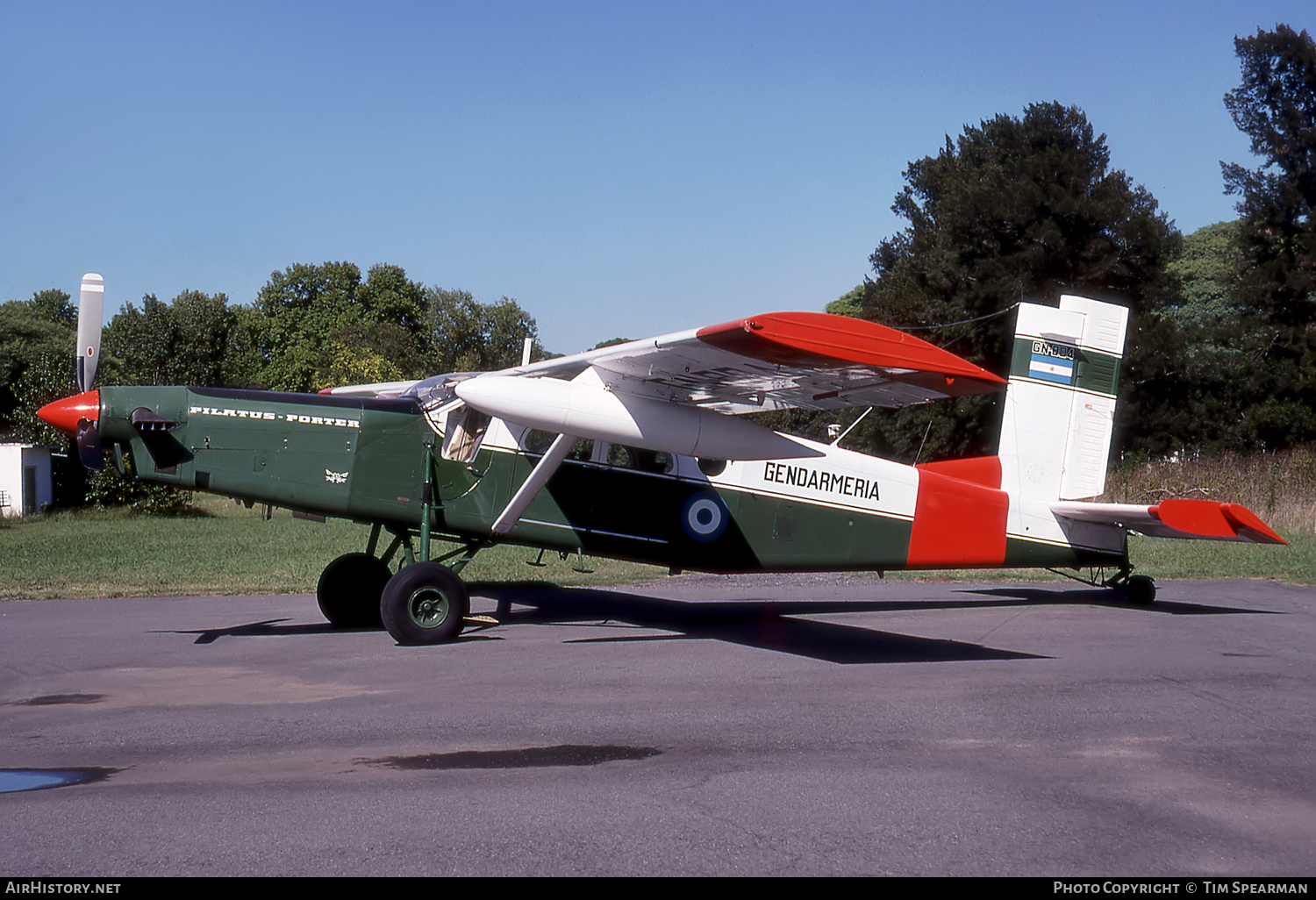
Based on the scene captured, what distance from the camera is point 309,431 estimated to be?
946 cm

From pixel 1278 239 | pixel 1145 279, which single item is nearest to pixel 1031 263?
pixel 1145 279

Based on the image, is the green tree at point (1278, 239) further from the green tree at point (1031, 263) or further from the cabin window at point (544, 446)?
the cabin window at point (544, 446)

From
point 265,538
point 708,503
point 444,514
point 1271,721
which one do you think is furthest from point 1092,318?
point 265,538

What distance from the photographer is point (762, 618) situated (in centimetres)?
1119

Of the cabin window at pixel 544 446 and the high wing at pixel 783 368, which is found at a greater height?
the high wing at pixel 783 368

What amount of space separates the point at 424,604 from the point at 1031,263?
34.8 metres

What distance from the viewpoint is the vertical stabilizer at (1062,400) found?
11.7m

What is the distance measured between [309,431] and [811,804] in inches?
255

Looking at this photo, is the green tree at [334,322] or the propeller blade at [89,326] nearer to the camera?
the propeller blade at [89,326]

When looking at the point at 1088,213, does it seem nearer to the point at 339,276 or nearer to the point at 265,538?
the point at 265,538

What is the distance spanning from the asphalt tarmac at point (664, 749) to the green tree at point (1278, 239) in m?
32.4

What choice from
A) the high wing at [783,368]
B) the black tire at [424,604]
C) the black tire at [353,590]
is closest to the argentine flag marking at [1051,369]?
the high wing at [783,368]

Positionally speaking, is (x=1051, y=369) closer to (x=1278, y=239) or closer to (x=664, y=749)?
(x=664, y=749)
